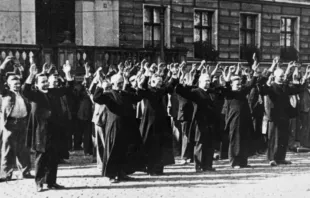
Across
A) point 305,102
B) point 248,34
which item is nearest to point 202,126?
point 305,102

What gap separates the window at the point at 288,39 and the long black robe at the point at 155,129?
53.9ft

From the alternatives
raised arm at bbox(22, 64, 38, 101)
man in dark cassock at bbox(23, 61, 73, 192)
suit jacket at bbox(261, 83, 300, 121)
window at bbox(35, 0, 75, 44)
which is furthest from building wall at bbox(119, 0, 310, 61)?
raised arm at bbox(22, 64, 38, 101)

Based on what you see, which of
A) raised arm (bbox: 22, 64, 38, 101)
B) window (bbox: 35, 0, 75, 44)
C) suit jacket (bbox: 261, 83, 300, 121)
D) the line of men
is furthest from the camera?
window (bbox: 35, 0, 75, 44)

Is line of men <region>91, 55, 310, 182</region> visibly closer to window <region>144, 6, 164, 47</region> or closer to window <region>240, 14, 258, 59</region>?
window <region>144, 6, 164, 47</region>

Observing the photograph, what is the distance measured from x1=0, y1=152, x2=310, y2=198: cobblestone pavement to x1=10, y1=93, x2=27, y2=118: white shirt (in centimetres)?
122

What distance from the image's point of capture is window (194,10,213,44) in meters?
22.3

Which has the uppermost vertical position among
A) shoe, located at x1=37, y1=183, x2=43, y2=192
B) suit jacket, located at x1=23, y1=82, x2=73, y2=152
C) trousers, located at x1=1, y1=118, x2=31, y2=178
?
suit jacket, located at x1=23, y1=82, x2=73, y2=152

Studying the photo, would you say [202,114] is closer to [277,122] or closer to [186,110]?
[186,110]

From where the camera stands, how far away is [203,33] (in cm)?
2253

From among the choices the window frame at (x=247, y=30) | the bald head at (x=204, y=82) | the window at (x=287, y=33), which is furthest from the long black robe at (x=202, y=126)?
the window at (x=287, y=33)

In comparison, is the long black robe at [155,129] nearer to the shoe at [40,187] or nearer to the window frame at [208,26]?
the shoe at [40,187]

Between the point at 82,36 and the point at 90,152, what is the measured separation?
23.7ft

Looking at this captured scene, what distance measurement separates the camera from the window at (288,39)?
25266 mm

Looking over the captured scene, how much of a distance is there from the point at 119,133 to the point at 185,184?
146cm
